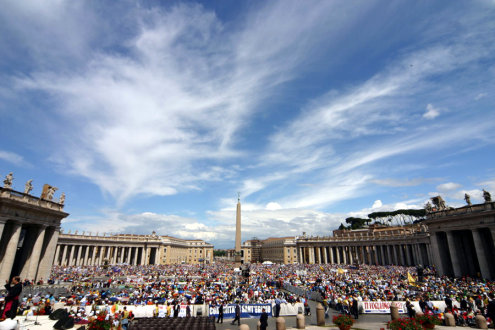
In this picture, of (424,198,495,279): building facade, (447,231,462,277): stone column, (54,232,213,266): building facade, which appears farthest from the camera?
(54,232,213,266): building facade

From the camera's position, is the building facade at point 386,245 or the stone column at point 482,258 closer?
the stone column at point 482,258

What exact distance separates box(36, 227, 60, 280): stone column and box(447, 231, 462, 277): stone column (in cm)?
5342

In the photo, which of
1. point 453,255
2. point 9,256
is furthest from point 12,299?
point 453,255

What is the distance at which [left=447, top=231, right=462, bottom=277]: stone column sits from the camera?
3572 centimetres

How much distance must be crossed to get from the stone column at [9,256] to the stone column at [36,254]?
3.66 m

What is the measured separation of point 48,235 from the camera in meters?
35.2

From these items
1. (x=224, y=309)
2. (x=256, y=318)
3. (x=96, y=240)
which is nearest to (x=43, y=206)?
(x=224, y=309)

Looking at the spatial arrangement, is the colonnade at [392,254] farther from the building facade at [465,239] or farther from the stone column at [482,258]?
the stone column at [482,258]

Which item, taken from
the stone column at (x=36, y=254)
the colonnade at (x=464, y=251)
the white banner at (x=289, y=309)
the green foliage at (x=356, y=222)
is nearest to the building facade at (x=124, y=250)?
the stone column at (x=36, y=254)

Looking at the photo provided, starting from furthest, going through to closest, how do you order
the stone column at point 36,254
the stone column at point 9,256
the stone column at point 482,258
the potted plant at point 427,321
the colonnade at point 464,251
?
the colonnade at point 464,251
the stone column at point 482,258
the stone column at point 36,254
the stone column at point 9,256
the potted plant at point 427,321

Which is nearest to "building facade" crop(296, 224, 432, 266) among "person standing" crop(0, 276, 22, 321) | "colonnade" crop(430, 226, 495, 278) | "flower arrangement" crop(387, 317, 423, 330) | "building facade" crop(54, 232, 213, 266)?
"colonnade" crop(430, 226, 495, 278)

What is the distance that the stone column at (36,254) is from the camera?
101 feet

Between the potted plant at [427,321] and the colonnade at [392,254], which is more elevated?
the colonnade at [392,254]

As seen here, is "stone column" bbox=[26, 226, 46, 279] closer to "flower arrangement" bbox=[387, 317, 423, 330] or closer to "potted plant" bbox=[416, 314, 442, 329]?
"flower arrangement" bbox=[387, 317, 423, 330]
